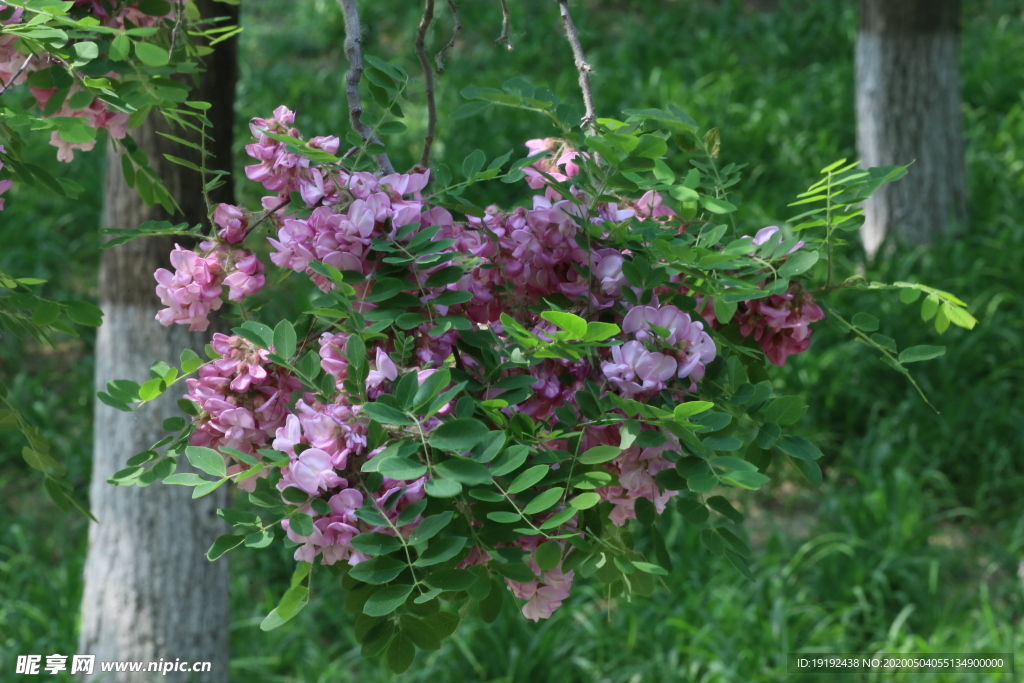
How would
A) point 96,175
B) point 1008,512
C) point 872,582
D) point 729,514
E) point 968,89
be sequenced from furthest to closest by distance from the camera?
point 968,89
point 96,175
point 1008,512
point 872,582
point 729,514

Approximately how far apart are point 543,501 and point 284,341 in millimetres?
329

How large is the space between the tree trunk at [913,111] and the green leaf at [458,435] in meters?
4.19

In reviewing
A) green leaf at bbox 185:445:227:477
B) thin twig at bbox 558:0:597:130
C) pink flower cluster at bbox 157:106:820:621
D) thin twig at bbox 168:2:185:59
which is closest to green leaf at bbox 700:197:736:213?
pink flower cluster at bbox 157:106:820:621

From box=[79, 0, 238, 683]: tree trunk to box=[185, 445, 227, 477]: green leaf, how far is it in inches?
60.8

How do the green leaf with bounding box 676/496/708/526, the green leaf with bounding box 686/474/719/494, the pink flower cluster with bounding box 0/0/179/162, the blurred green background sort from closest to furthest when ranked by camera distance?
the green leaf with bounding box 686/474/719/494 < the green leaf with bounding box 676/496/708/526 < the pink flower cluster with bounding box 0/0/179/162 < the blurred green background

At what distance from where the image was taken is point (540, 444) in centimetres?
93

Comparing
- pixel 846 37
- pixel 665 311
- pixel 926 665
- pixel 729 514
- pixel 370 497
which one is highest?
pixel 846 37

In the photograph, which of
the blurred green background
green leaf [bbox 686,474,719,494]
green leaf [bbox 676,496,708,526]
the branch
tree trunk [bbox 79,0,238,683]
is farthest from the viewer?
the blurred green background

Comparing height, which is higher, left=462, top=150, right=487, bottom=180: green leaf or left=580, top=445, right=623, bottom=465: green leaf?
left=462, top=150, right=487, bottom=180: green leaf

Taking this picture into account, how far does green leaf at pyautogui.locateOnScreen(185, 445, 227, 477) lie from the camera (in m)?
0.95

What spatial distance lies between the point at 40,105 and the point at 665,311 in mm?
960

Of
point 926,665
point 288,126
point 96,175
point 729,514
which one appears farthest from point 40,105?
point 96,175

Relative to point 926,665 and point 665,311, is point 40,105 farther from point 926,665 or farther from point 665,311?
point 926,665

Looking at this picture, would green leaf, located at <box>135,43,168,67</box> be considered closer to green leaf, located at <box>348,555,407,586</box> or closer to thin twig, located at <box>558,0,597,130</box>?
thin twig, located at <box>558,0,597,130</box>
